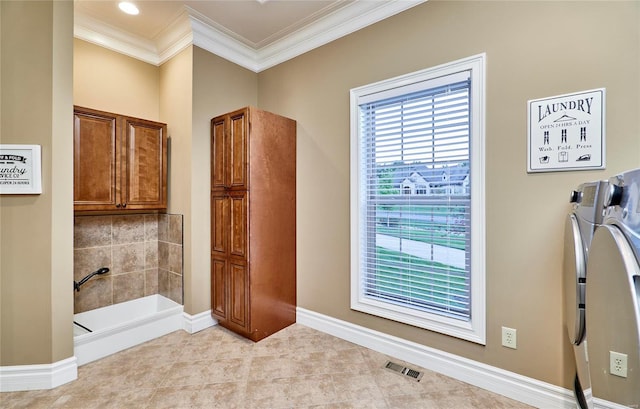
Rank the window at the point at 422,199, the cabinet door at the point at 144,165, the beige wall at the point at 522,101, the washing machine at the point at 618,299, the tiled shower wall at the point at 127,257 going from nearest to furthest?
1. the washing machine at the point at 618,299
2. the beige wall at the point at 522,101
3. the window at the point at 422,199
4. the cabinet door at the point at 144,165
5. the tiled shower wall at the point at 127,257

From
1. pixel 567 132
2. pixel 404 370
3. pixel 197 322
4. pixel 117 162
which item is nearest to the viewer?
pixel 567 132

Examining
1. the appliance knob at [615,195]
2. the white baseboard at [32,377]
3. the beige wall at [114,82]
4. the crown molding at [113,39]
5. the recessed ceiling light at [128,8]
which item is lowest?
the white baseboard at [32,377]

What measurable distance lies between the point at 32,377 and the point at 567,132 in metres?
3.66

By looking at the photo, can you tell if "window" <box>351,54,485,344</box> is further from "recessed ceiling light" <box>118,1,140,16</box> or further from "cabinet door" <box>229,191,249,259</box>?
"recessed ceiling light" <box>118,1,140,16</box>

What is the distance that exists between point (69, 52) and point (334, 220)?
235 cm

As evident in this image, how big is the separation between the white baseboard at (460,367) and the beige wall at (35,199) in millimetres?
2082

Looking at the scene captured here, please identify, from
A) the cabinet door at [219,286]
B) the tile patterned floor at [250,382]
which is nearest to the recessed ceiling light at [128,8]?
the cabinet door at [219,286]

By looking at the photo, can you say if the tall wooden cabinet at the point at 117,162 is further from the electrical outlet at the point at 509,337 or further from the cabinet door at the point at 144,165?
the electrical outlet at the point at 509,337

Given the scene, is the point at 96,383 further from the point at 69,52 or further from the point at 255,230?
the point at 69,52

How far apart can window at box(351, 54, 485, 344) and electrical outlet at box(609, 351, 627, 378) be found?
120cm

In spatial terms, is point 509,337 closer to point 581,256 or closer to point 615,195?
point 581,256

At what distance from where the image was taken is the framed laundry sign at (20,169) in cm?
189

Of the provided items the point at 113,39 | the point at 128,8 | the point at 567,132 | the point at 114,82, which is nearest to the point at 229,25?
the point at 128,8

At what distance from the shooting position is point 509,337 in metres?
1.85
